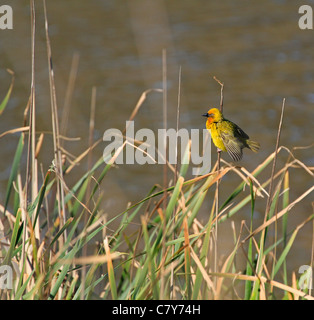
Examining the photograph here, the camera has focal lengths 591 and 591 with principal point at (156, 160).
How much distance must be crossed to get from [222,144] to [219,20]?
5.84 meters

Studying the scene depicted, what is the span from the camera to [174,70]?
263 inches

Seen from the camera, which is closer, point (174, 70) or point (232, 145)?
point (232, 145)

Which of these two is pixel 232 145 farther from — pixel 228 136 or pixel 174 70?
pixel 174 70

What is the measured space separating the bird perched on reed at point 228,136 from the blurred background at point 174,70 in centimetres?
232

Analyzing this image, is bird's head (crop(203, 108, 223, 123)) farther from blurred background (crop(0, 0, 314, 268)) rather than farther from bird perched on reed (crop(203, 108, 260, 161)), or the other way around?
blurred background (crop(0, 0, 314, 268))

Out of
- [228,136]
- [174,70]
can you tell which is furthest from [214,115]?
[174,70]

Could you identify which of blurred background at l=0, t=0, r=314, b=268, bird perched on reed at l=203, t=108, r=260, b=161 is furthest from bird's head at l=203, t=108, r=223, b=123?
blurred background at l=0, t=0, r=314, b=268

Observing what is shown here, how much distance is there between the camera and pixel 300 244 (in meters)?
4.33

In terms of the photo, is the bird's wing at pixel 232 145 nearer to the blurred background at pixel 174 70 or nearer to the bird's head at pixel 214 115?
the bird's head at pixel 214 115

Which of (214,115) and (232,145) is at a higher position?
(214,115)

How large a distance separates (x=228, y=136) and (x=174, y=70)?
4.69 m
